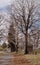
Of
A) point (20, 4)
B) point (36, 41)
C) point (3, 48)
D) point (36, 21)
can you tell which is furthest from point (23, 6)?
point (3, 48)

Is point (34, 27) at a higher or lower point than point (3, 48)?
higher

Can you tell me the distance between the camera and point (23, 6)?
143 ft

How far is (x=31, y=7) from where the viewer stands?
43.0 meters

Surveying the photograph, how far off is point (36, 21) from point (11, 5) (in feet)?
21.3

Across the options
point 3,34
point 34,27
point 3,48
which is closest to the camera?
point 34,27

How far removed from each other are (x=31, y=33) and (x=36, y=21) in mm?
3771

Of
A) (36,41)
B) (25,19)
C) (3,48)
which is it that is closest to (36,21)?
(25,19)

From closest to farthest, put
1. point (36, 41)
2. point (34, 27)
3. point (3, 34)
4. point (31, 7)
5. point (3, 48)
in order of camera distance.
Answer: point (31, 7) → point (34, 27) → point (3, 34) → point (36, 41) → point (3, 48)

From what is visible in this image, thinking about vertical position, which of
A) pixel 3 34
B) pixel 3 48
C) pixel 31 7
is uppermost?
pixel 31 7

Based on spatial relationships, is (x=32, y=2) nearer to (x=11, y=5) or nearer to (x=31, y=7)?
(x=31, y=7)

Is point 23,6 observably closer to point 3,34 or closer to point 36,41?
point 3,34

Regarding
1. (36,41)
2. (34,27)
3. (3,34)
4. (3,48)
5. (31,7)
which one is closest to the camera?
(31,7)

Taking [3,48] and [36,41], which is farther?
[3,48]

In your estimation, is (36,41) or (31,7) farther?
(36,41)
